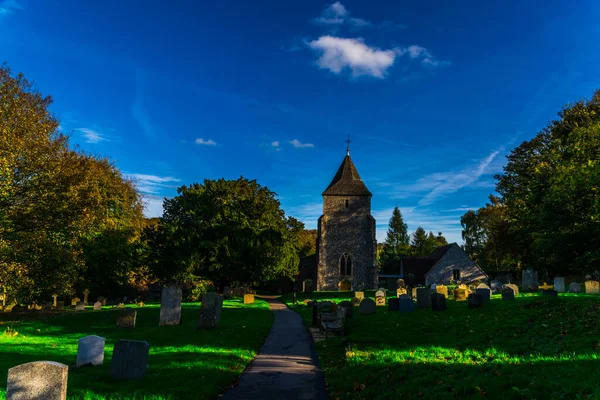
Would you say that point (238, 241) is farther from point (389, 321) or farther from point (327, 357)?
point (327, 357)

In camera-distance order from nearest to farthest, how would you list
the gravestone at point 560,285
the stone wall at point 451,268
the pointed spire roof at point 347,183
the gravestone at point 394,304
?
the gravestone at point 394,304
the gravestone at point 560,285
the stone wall at point 451,268
the pointed spire roof at point 347,183

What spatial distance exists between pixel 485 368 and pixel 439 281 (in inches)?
1546

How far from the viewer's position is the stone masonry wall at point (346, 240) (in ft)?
150

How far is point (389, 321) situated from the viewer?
1605 centimetres

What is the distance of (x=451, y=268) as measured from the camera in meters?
43.8

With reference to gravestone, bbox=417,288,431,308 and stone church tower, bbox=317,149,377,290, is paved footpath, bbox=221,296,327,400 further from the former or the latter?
stone church tower, bbox=317,149,377,290

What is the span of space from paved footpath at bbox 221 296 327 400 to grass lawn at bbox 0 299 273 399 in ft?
1.12

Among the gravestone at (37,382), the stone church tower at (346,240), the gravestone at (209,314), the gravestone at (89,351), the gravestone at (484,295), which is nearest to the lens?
the gravestone at (37,382)

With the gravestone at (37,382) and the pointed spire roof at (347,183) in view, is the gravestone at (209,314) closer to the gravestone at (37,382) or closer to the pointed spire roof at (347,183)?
the gravestone at (37,382)

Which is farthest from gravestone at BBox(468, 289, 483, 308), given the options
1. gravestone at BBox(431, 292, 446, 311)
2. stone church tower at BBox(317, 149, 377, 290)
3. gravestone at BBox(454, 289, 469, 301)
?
stone church tower at BBox(317, 149, 377, 290)

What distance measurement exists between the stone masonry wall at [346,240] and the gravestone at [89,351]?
3758 centimetres

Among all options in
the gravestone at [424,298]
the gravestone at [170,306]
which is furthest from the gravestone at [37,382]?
the gravestone at [424,298]

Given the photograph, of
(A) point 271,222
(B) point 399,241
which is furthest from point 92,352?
(B) point 399,241

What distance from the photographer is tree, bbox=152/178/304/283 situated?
3193 centimetres
